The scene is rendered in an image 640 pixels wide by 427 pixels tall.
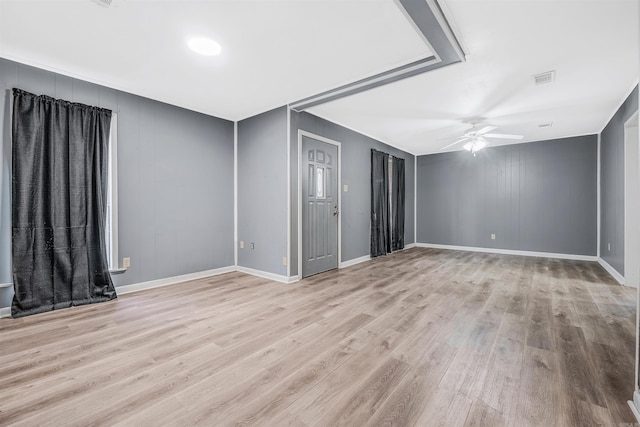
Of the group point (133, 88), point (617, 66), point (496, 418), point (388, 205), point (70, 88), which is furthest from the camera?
point (388, 205)

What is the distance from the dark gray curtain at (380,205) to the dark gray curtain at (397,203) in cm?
34

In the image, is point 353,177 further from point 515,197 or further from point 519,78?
point 515,197

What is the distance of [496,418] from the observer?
143 centimetres

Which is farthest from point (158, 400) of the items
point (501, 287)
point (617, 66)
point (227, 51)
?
point (617, 66)

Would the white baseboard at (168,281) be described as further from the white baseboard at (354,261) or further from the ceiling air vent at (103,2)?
the ceiling air vent at (103,2)

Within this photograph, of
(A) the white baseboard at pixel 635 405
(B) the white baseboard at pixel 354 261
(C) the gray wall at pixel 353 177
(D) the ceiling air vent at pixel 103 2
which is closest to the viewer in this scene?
(A) the white baseboard at pixel 635 405

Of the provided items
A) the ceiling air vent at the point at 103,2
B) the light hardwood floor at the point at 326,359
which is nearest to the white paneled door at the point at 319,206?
the light hardwood floor at the point at 326,359

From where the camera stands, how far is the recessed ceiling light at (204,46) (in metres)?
2.48

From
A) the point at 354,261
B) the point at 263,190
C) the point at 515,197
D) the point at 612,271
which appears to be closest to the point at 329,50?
the point at 263,190

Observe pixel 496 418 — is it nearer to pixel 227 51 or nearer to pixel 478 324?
pixel 478 324

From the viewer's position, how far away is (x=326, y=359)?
2.00 meters

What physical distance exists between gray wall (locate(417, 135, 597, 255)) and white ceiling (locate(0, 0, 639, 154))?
2032mm

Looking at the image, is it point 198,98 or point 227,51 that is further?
point 198,98

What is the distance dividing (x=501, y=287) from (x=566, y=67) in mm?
2653
